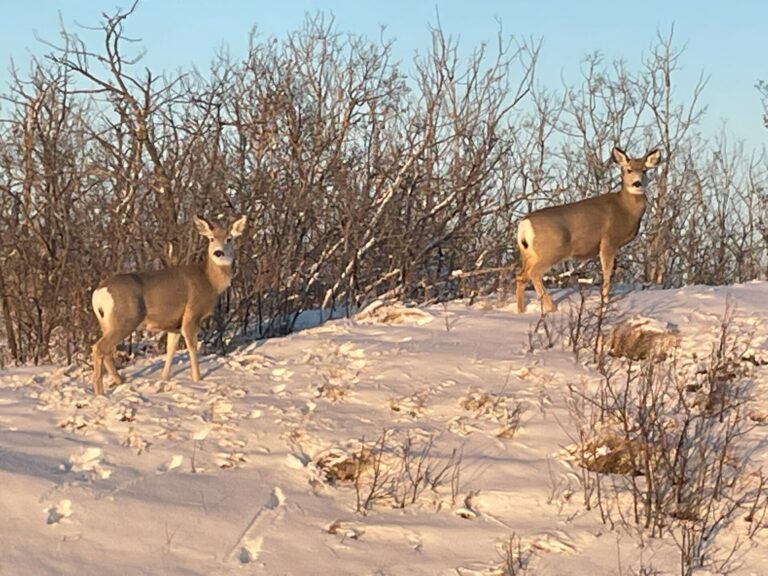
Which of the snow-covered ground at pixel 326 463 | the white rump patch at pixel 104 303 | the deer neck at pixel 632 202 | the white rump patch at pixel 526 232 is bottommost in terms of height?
the snow-covered ground at pixel 326 463

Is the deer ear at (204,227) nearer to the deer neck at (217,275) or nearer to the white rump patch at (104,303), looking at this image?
the deer neck at (217,275)

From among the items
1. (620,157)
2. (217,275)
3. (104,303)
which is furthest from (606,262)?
(104,303)

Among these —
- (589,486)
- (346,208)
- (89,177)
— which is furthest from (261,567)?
(89,177)

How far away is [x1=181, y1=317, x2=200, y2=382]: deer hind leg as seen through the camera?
29.0 ft

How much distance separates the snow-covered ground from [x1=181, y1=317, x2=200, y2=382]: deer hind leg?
0.12 meters

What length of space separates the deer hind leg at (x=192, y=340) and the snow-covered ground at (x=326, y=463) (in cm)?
12

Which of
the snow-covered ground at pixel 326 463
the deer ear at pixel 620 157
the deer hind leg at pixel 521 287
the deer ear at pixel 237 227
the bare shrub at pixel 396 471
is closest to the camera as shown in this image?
the snow-covered ground at pixel 326 463

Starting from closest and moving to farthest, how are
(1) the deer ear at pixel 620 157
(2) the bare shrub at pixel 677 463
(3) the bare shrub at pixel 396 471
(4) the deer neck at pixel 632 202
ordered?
(2) the bare shrub at pixel 677 463 < (3) the bare shrub at pixel 396 471 < (4) the deer neck at pixel 632 202 < (1) the deer ear at pixel 620 157

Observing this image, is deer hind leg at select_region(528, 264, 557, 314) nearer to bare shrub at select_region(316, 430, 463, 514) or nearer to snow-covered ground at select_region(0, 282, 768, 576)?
snow-covered ground at select_region(0, 282, 768, 576)

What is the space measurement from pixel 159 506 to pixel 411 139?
1082cm

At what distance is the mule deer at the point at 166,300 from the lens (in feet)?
27.9

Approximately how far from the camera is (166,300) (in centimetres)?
884

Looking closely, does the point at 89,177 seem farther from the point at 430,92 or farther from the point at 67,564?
the point at 67,564

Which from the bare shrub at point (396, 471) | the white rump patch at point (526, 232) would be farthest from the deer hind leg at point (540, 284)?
the bare shrub at point (396, 471)
